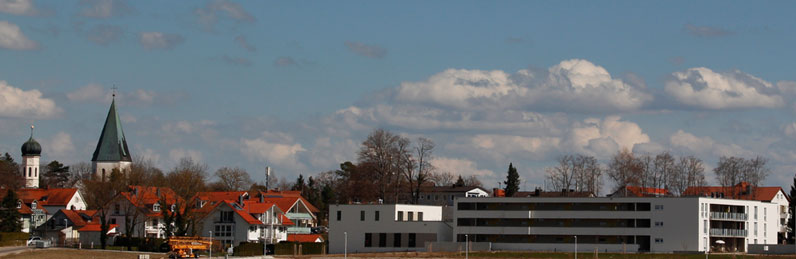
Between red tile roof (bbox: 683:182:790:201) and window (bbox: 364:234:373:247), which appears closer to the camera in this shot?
window (bbox: 364:234:373:247)

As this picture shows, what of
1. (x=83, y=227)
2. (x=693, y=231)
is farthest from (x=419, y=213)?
(x=83, y=227)

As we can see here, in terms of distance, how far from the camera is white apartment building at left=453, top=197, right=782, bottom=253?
111562 mm

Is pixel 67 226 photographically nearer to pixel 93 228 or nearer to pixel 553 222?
pixel 93 228

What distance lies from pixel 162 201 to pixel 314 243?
18.1m

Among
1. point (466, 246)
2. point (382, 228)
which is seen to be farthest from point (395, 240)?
point (466, 246)

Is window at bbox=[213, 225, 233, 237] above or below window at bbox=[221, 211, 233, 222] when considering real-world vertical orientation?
below

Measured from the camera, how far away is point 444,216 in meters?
129

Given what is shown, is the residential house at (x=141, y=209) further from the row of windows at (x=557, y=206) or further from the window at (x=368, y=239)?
the row of windows at (x=557, y=206)

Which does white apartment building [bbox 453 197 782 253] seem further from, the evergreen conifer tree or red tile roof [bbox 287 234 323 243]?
the evergreen conifer tree

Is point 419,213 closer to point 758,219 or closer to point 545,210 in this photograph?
point 545,210

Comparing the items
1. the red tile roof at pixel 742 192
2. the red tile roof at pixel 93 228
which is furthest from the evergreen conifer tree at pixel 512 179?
the red tile roof at pixel 93 228

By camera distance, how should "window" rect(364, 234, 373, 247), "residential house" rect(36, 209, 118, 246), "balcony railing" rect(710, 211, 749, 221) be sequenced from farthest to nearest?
"residential house" rect(36, 209, 118, 246) < "window" rect(364, 234, 373, 247) < "balcony railing" rect(710, 211, 749, 221)

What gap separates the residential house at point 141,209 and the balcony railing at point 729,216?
61.6 metres

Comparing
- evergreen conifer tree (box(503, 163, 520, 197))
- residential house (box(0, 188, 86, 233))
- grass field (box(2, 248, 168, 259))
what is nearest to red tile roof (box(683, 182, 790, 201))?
evergreen conifer tree (box(503, 163, 520, 197))
